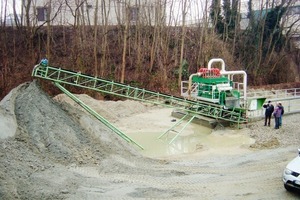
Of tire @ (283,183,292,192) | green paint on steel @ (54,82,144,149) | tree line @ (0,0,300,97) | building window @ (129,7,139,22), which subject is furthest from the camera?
building window @ (129,7,139,22)

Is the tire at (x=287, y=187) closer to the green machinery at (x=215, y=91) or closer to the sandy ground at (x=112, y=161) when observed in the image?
the sandy ground at (x=112, y=161)

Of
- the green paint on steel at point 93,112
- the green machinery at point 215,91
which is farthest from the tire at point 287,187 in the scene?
the green machinery at point 215,91

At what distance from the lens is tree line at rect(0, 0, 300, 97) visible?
105 ft

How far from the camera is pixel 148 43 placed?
37.1m

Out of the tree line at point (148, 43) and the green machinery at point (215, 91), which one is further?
the tree line at point (148, 43)

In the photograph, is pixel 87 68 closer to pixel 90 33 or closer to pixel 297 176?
pixel 90 33

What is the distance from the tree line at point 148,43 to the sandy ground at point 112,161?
14615mm

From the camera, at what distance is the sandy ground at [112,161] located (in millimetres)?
10156

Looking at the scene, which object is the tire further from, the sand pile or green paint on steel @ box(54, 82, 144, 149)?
green paint on steel @ box(54, 82, 144, 149)

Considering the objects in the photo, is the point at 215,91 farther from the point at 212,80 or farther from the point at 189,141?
the point at 189,141

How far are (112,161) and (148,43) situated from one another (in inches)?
1009

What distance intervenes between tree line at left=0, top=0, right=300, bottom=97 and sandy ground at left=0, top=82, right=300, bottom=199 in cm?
1461

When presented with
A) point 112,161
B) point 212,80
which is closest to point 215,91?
point 212,80

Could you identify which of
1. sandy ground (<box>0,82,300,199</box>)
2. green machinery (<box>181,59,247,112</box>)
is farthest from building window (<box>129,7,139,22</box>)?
sandy ground (<box>0,82,300,199</box>)
